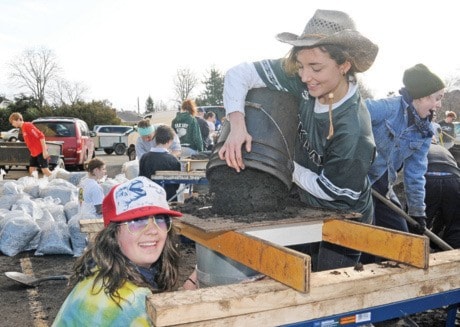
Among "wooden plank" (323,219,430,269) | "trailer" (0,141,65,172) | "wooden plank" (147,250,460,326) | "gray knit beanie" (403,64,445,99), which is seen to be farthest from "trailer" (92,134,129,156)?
"wooden plank" (147,250,460,326)

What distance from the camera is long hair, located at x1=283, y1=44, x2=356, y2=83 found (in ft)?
7.06

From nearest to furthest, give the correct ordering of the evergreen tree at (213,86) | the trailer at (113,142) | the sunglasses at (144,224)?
the sunglasses at (144,224) < the trailer at (113,142) < the evergreen tree at (213,86)

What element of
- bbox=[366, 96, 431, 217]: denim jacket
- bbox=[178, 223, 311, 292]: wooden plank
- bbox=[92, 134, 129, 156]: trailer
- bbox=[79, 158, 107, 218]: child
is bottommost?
bbox=[92, 134, 129, 156]: trailer

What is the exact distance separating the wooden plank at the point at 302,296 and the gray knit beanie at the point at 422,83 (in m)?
1.24

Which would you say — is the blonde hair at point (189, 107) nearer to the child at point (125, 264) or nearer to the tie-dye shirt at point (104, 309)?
the child at point (125, 264)

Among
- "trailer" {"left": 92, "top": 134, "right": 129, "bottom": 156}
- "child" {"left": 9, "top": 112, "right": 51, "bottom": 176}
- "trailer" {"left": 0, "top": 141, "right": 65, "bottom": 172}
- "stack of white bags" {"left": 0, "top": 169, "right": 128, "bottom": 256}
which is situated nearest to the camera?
"stack of white bags" {"left": 0, "top": 169, "right": 128, "bottom": 256}

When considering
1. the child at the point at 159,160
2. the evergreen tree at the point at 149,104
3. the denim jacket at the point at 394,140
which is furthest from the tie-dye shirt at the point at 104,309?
the evergreen tree at the point at 149,104

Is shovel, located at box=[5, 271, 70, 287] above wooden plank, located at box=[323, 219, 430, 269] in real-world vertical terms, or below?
below

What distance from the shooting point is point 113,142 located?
25391mm

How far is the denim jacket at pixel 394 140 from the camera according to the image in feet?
9.51

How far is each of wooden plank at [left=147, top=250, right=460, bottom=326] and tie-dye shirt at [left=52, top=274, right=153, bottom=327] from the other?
0.51 feet

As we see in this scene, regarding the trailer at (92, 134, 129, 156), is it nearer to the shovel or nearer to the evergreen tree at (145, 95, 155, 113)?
the shovel

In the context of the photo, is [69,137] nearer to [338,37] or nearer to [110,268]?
[338,37]

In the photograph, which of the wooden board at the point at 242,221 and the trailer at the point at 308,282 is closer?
the trailer at the point at 308,282
